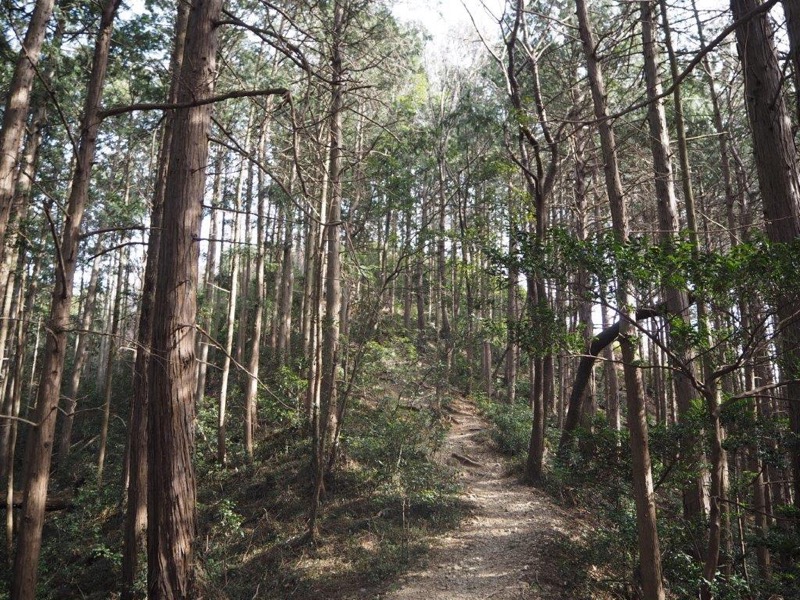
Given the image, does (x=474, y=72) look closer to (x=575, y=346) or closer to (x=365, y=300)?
(x=365, y=300)

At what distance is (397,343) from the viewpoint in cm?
1445

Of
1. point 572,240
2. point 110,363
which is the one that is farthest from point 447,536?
point 110,363

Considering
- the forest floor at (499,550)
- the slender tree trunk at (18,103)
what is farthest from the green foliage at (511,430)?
the slender tree trunk at (18,103)

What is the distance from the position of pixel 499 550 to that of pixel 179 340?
625cm

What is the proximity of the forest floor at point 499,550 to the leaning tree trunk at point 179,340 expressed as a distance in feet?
13.4

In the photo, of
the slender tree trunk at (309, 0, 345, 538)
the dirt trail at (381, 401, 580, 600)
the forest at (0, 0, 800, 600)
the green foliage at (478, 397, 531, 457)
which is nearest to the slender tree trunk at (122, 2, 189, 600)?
the forest at (0, 0, 800, 600)

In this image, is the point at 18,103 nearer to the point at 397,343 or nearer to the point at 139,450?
the point at 139,450

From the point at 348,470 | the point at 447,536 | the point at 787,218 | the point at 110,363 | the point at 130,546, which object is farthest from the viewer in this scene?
the point at 110,363

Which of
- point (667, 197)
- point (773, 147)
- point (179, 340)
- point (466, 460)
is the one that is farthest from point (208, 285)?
point (773, 147)

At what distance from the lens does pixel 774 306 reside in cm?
391

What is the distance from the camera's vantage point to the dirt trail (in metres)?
6.45

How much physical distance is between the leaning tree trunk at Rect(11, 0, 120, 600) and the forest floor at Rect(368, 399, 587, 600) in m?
3.98

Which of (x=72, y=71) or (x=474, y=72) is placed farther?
(x=474, y=72)

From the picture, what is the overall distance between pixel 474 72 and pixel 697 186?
9.74m
